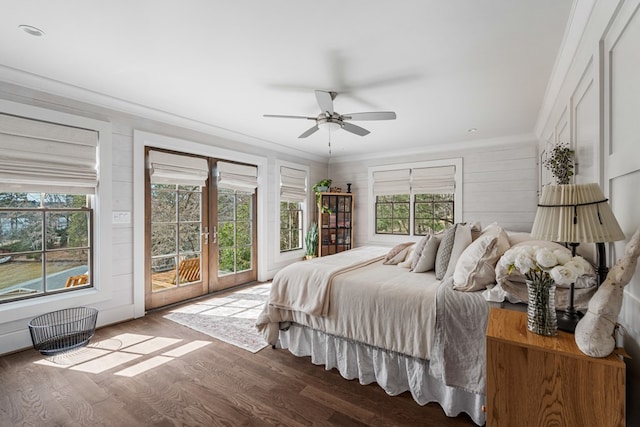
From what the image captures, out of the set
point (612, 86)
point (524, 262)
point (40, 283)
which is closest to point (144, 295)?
point (40, 283)

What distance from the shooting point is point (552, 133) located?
318cm

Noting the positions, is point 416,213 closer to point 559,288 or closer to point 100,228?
point 559,288

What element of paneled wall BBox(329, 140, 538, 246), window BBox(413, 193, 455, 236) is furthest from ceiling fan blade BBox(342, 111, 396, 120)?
window BBox(413, 193, 455, 236)

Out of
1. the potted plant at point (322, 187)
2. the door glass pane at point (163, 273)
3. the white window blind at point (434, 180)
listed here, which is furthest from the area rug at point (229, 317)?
the white window blind at point (434, 180)

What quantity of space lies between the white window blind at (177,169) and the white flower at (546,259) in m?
3.93

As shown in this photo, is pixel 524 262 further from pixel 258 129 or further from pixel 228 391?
pixel 258 129

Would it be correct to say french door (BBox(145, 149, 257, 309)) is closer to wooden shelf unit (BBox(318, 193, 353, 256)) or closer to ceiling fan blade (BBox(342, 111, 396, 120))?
wooden shelf unit (BBox(318, 193, 353, 256))

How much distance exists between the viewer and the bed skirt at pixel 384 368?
186 cm

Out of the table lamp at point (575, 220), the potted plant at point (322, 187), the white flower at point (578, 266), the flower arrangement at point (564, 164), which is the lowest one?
the white flower at point (578, 266)

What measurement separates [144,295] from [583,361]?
13.4 ft

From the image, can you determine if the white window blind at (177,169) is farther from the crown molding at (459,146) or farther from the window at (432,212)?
the window at (432,212)

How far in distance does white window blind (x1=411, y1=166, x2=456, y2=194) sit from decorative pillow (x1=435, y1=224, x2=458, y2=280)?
2.95 metres

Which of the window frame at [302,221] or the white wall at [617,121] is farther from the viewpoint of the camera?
the window frame at [302,221]

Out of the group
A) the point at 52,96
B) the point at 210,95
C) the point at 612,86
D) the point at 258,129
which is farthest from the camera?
the point at 258,129
